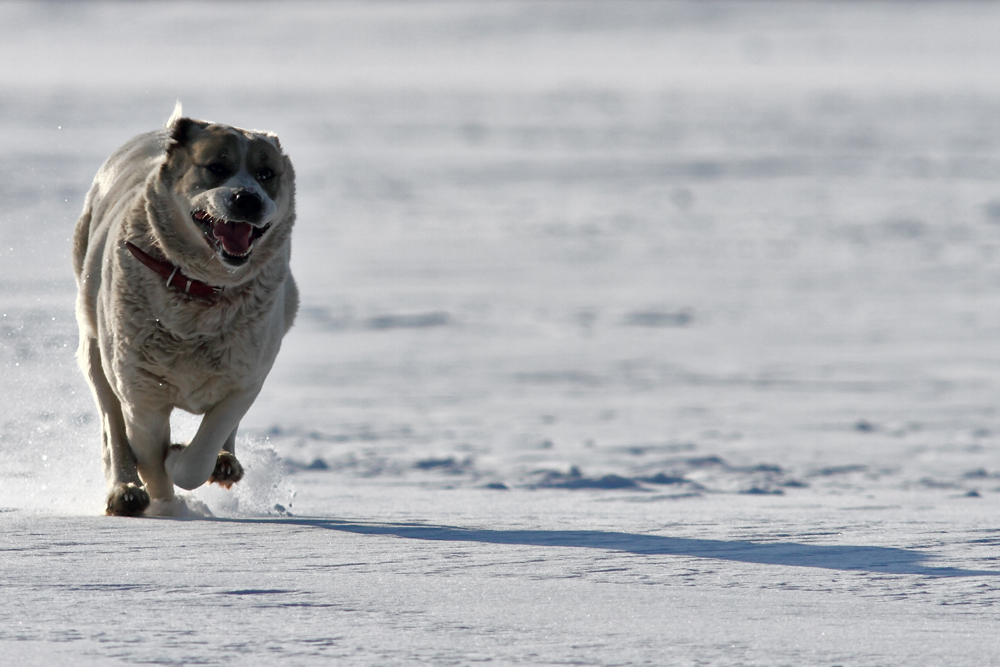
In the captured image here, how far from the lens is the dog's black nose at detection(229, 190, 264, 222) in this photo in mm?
4441

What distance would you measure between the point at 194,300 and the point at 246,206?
41 centimetres

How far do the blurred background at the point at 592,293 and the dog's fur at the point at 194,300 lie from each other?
661 millimetres

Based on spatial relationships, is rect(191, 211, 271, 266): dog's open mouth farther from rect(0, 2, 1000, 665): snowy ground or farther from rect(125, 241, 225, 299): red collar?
rect(0, 2, 1000, 665): snowy ground

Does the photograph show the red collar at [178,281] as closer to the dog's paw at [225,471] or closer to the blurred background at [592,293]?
the dog's paw at [225,471]

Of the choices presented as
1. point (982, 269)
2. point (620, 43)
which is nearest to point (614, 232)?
point (982, 269)

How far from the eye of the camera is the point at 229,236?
4.54 m

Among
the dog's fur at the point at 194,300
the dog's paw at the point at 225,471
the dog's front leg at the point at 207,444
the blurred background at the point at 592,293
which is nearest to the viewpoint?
the dog's fur at the point at 194,300

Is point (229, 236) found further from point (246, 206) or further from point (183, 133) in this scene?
point (183, 133)

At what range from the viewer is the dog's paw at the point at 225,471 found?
5.07 metres

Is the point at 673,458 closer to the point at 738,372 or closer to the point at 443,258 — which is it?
the point at 738,372

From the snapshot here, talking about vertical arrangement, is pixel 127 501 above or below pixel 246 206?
below

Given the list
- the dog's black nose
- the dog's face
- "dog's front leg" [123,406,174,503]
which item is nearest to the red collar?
the dog's face

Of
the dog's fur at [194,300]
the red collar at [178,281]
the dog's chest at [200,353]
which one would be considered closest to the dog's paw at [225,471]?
the dog's fur at [194,300]

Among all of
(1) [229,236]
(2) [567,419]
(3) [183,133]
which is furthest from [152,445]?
(2) [567,419]
